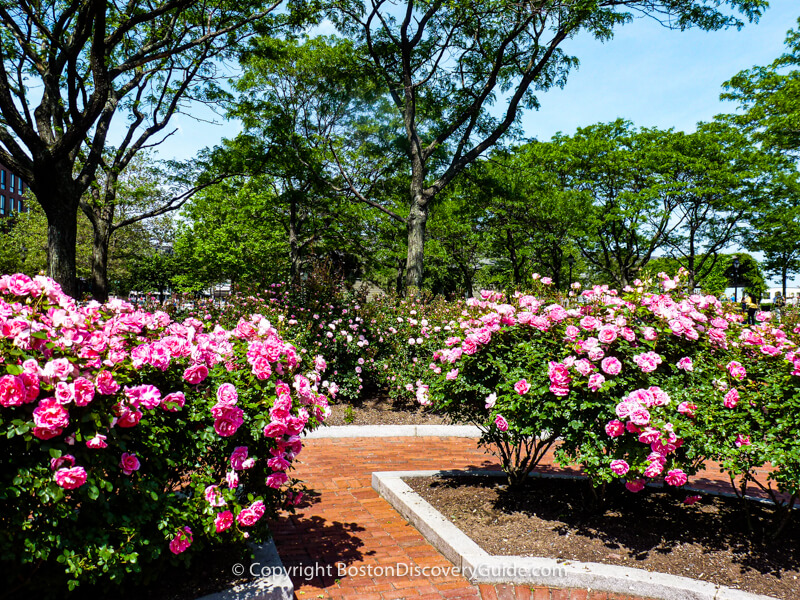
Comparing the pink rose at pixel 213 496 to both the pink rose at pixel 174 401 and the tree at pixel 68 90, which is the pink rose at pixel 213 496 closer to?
the pink rose at pixel 174 401

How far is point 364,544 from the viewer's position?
4.27 metres

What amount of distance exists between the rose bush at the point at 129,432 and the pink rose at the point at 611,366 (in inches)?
83.6

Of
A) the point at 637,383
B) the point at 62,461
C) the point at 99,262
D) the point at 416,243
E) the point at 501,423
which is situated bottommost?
the point at 501,423

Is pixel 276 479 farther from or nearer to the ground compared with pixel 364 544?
farther from the ground

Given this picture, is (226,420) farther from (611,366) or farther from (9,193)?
(9,193)

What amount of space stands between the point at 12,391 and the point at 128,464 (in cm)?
66

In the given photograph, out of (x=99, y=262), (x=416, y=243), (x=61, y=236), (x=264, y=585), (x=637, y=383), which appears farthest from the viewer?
(x=416, y=243)

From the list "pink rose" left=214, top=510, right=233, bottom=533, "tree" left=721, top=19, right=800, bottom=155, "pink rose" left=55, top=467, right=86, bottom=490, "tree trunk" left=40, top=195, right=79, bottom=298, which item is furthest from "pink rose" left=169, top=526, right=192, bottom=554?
"tree" left=721, top=19, right=800, bottom=155

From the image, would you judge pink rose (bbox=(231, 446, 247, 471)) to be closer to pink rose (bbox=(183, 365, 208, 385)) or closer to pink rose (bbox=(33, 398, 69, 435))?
pink rose (bbox=(183, 365, 208, 385))

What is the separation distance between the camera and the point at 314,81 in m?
20.9

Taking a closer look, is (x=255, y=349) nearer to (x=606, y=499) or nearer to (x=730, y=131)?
(x=606, y=499)

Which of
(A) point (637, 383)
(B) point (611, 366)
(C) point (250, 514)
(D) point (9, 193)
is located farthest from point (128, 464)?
(D) point (9, 193)

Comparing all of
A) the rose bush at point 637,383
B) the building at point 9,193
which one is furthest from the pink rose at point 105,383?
the building at point 9,193

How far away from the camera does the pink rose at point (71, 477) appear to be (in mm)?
2506
